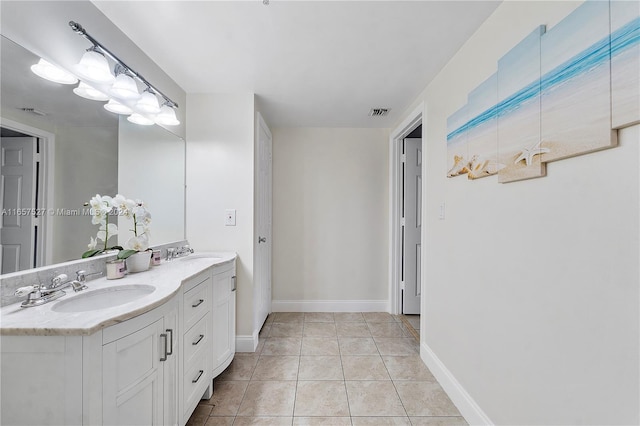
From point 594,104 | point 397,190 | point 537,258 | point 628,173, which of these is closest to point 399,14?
point 594,104

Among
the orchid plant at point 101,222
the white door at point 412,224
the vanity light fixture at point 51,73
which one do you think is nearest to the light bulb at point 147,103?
the vanity light fixture at point 51,73

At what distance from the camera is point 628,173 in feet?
2.56

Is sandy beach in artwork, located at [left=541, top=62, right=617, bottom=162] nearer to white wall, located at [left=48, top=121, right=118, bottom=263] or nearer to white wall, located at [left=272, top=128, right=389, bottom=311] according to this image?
white wall, located at [left=48, top=121, right=118, bottom=263]

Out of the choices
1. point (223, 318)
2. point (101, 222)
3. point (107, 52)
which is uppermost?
point (107, 52)

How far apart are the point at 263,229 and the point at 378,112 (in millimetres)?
1759

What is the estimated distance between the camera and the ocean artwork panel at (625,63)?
0.74 meters

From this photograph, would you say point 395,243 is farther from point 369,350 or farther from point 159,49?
point 159,49

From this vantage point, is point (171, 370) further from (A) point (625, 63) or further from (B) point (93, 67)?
(A) point (625, 63)

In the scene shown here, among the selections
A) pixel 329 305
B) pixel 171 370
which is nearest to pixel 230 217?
pixel 171 370

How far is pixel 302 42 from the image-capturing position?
1.64 m

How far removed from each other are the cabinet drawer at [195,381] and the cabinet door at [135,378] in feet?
0.83

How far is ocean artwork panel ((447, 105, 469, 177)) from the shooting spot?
161cm

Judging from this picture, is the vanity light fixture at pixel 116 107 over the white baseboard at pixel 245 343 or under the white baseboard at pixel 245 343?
over

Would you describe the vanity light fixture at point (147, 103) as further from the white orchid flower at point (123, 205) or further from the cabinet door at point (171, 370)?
the cabinet door at point (171, 370)
